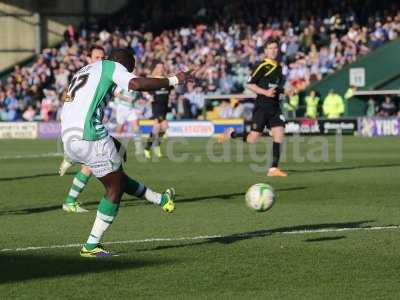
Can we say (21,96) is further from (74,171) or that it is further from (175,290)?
(175,290)

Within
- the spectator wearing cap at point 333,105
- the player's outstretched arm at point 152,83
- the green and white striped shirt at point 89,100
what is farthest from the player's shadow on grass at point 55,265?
the spectator wearing cap at point 333,105

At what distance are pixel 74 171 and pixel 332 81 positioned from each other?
1902 cm

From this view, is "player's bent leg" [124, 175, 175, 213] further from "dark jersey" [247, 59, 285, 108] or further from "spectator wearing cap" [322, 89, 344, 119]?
"spectator wearing cap" [322, 89, 344, 119]

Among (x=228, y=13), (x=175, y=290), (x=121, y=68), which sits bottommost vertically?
(x=175, y=290)

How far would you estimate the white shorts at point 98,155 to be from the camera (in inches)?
389

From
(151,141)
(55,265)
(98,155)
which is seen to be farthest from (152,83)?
(151,141)

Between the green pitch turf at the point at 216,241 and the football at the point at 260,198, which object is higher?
the football at the point at 260,198

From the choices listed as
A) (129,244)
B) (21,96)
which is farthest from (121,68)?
(21,96)

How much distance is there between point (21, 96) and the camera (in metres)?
46.4

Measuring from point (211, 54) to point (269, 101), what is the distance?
2274 cm

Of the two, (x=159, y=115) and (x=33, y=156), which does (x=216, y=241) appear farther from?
(x=33, y=156)

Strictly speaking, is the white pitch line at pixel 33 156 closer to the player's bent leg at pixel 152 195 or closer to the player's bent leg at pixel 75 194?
the player's bent leg at pixel 75 194

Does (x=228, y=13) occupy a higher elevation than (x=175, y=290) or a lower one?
higher

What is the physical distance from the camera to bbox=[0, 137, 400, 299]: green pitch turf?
819 centimetres
